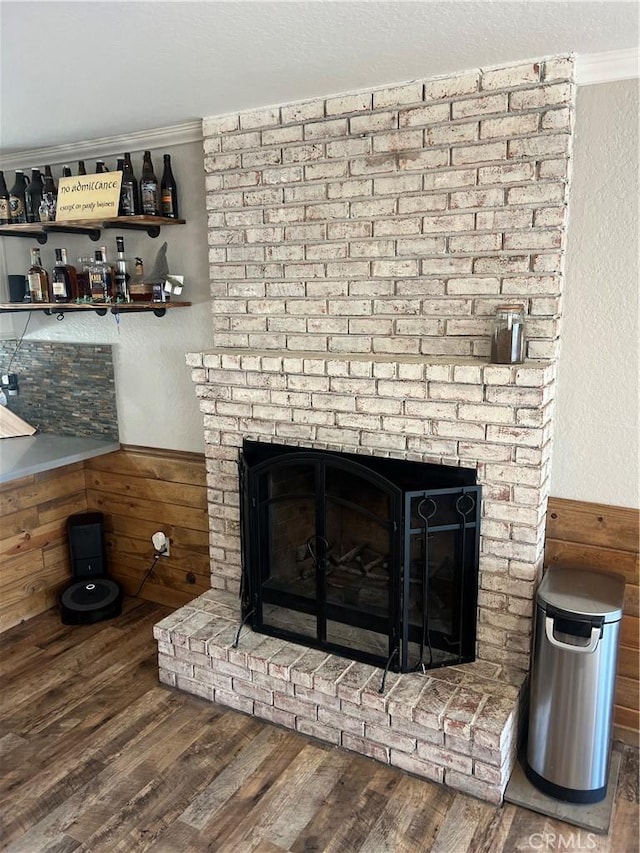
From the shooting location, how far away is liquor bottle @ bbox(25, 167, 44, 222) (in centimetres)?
298

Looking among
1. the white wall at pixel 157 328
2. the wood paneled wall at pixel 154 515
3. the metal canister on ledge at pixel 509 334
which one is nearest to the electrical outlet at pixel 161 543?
the wood paneled wall at pixel 154 515

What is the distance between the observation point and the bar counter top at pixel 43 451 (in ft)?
9.16

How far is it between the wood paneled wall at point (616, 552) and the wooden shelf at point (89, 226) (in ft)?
6.24

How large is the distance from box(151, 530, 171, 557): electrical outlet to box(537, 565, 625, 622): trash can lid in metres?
1.82

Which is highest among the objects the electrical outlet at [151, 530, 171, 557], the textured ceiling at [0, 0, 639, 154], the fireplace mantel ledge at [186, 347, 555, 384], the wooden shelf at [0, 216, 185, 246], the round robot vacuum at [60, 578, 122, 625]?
the textured ceiling at [0, 0, 639, 154]

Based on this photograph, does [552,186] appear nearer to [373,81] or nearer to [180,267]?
[373,81]

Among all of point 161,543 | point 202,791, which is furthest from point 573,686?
point 161,543

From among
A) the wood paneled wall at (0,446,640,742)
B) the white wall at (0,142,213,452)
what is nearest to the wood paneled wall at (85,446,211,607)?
the wood paneled wall at (0,446,640,742)

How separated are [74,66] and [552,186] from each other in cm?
150

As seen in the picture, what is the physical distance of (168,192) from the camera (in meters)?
2.71

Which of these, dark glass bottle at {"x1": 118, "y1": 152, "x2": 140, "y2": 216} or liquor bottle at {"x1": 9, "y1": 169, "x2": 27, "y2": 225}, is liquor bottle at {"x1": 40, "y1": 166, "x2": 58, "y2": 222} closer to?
liquor bottle at {"x1": 9, "y1": 169, "x2": 27, "y2": 225}

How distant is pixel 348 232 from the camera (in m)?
2.34

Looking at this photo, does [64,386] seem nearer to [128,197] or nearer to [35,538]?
[35,538]

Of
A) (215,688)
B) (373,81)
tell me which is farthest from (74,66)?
(215,688)
